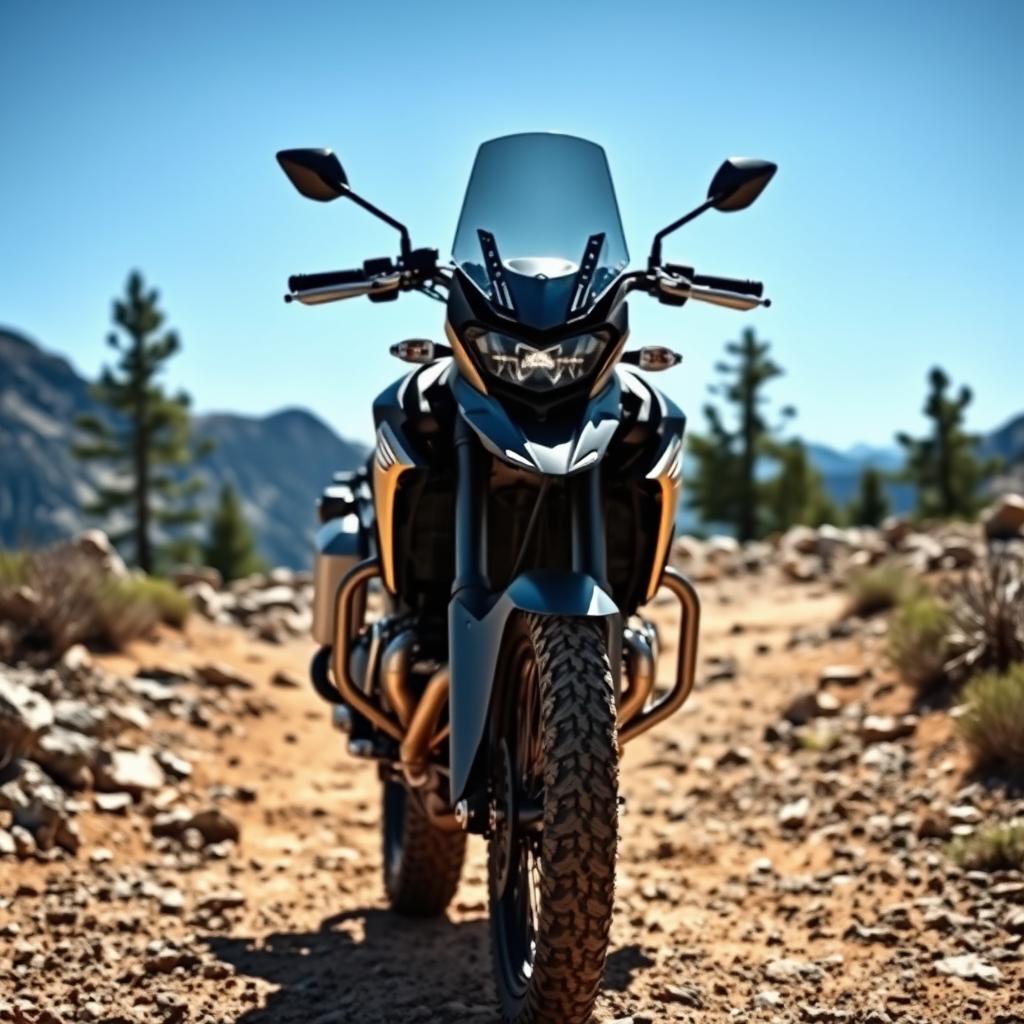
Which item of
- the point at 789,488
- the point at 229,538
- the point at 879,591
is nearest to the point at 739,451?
the point at 789,488

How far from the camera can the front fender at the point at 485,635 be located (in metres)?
3.79

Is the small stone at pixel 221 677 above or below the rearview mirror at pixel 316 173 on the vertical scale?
below

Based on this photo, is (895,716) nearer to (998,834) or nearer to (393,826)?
(998,834)

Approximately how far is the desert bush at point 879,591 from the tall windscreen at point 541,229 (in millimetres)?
8395

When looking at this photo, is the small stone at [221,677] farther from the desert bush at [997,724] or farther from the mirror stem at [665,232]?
the mirror stem at [665,232]

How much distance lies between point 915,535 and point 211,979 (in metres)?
14.7

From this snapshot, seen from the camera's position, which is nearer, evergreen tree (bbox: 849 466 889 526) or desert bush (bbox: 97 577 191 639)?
desert bush (bbox: 97 577 191 639)

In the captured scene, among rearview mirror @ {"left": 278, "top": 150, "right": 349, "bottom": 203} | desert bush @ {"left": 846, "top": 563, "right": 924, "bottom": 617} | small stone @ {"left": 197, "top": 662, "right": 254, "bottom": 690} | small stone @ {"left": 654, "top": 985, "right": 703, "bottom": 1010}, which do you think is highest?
rearview mirror @ {"left": 278, "top": 150, "right": 349, "bottom": 203}

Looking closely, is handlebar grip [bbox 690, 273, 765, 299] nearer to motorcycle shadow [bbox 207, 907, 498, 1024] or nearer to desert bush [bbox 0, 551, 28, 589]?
motorcycle shadow [bbox 207, 907, 498, 1024]

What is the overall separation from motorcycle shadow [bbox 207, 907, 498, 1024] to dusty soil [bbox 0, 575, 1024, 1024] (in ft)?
0.05

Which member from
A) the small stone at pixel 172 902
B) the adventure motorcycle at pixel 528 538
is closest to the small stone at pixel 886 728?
the adventure motorcycle at pixel 528 538

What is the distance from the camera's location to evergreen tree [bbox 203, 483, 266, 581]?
168 ft

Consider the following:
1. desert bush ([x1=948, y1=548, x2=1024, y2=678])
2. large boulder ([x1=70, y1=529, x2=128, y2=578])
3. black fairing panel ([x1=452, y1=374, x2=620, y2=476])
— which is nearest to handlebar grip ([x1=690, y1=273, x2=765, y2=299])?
black fairing panel ([x1=452, y1=374, x2=620, y2=476])

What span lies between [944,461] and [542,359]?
155 ft
